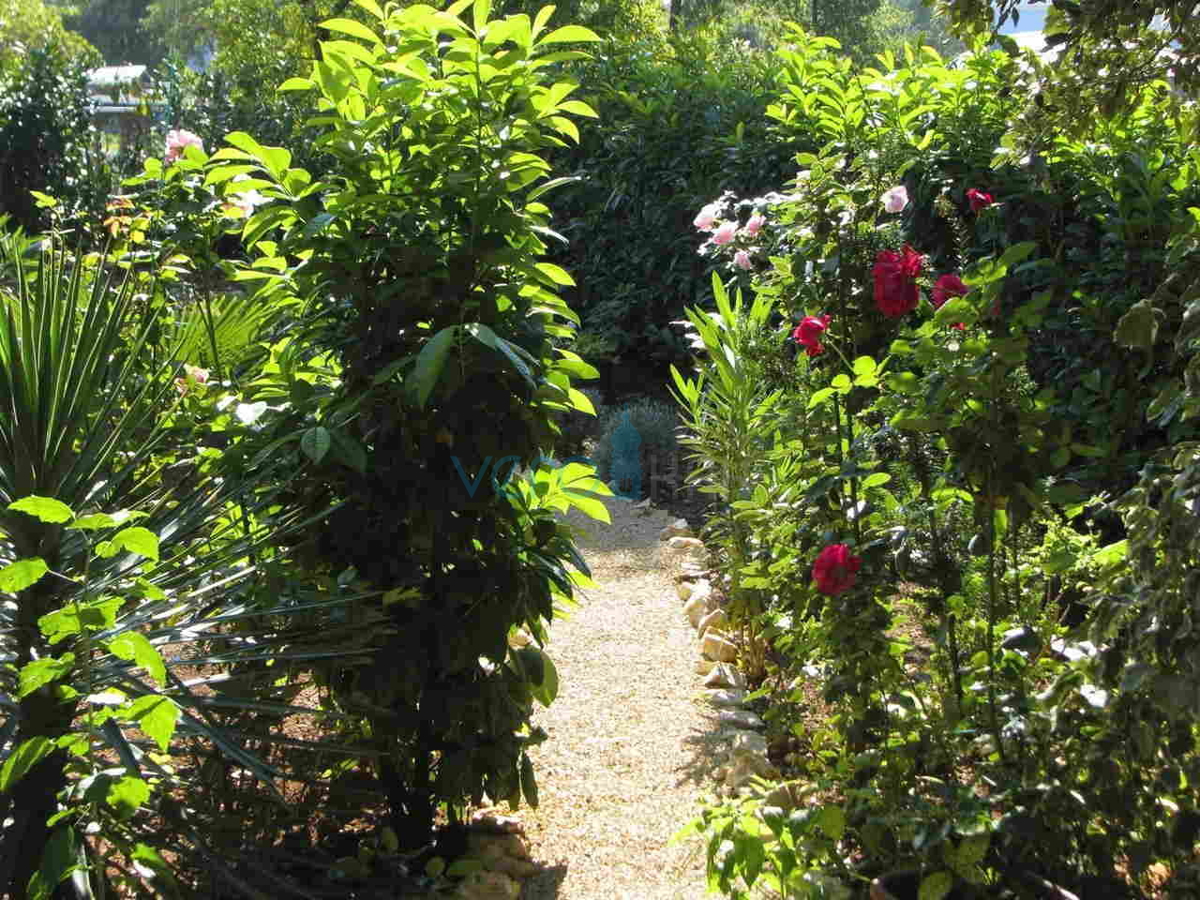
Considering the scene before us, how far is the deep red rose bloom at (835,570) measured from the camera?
7.37ft

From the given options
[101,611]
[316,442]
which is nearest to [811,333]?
[316,442]

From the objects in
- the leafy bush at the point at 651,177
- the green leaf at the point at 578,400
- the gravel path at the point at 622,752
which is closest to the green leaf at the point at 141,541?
the green leaf at the point at 578,400

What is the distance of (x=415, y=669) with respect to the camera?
92.5 inches

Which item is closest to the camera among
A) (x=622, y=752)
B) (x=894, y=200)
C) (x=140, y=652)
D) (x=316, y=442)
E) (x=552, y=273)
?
(x=140, y=652)

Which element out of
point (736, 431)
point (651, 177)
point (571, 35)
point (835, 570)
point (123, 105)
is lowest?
point (835, 570)

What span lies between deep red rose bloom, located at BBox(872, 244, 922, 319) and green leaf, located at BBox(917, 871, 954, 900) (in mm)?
1110

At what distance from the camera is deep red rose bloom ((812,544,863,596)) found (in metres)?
2.25

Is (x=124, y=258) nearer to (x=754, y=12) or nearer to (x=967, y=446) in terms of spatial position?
(x=967, y=446)

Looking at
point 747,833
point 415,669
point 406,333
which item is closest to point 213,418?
point 406,333

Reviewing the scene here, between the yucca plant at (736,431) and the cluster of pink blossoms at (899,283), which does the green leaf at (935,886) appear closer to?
the cluster of pink blossoms at (899,283)

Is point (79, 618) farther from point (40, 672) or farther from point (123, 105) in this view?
point (123, 105)

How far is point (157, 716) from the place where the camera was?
1.46 m

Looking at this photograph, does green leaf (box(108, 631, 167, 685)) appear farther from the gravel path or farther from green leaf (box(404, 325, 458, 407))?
the gravel path

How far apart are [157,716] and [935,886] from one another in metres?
1.33
